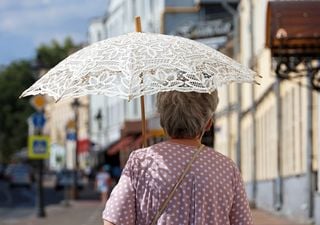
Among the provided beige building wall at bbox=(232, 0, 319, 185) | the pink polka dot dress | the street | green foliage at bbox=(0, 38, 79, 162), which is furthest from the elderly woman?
green foliage at bbox=(0, 38, 79, 162)

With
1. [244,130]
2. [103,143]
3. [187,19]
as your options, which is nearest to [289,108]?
[244,130]

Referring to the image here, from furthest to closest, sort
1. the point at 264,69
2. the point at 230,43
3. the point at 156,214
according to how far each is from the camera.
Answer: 1. the point at 230,43
2. the point at 264,69
3. the point at 156,214

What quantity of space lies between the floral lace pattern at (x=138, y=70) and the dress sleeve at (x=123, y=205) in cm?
52

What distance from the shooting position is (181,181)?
5012 mm

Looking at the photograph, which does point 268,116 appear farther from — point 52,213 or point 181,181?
point 181,181

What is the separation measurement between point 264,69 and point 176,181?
25.3 metres

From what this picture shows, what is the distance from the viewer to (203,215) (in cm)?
497

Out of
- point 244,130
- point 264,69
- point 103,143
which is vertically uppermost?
point 264,69

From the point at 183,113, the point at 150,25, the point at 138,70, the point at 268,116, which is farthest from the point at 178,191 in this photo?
the point at 150,25

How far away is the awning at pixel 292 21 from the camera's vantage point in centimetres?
1463

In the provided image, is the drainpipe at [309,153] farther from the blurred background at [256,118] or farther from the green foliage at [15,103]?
the green foliage at [15,103]

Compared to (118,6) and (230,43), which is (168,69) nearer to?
(230,43)

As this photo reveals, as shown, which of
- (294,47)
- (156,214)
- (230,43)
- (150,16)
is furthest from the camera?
(150,16)

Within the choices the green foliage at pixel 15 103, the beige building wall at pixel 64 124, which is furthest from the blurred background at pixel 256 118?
the green foliage at pixel 15 103
